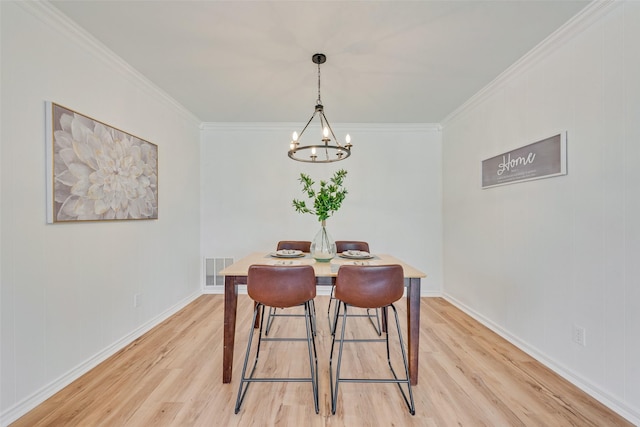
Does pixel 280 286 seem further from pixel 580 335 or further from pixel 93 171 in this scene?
pixel 580 335

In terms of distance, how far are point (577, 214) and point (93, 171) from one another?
3.62 metres

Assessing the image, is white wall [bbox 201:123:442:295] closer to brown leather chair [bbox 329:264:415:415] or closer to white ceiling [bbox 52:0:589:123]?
white ceiling [bbox 52:0:589:123]

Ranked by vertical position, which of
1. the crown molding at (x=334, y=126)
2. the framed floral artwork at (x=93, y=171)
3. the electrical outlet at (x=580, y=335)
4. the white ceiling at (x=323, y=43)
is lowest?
the electrical outlet at (x=580, y=335)

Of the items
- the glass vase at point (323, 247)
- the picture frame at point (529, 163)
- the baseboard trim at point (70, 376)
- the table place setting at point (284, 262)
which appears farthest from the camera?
the glass vase at point (323, 247)

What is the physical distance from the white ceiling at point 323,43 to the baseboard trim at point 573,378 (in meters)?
2.51

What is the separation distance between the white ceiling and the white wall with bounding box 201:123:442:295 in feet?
2.82

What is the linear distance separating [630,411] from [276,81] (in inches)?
140

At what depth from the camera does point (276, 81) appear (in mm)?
2549

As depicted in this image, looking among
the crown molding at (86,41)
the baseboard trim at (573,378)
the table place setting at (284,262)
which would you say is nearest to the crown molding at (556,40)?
the baseboard trim at (573,378)

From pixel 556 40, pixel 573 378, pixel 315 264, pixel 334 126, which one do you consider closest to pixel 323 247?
pixel 315 264

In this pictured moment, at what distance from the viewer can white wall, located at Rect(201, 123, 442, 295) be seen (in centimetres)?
379

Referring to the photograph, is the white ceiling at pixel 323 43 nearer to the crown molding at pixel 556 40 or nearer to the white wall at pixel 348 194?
the crown molding at pixel 556 40

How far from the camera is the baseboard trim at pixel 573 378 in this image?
1483 mm

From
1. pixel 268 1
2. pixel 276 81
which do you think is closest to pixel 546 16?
pixel 268 1
